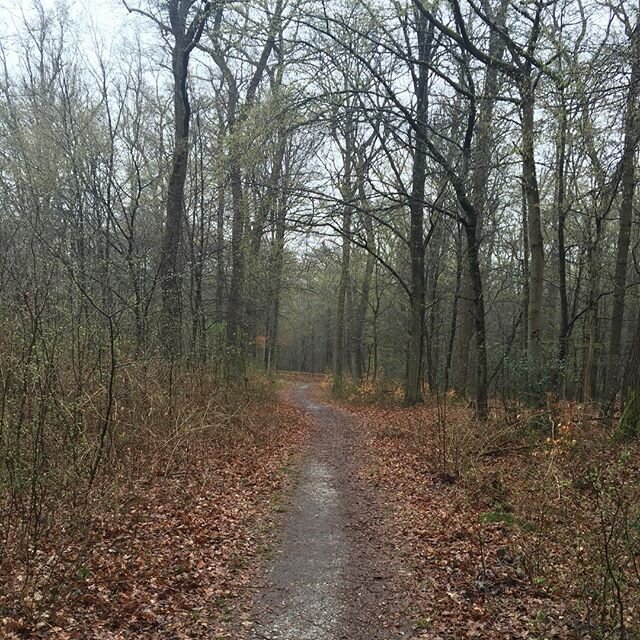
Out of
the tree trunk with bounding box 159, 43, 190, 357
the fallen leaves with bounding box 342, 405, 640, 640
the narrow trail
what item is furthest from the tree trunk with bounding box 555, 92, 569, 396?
the tree trunk with bounding box 159, 43, 190, 357

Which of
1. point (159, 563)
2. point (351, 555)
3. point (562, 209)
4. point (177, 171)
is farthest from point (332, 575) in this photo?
point (562, 209)

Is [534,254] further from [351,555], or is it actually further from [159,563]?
[159,563]

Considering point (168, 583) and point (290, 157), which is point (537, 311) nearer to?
point (168, 583)

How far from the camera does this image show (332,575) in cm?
488

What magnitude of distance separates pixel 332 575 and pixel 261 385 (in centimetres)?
1203

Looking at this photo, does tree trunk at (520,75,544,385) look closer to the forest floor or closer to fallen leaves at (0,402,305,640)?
the forest floor

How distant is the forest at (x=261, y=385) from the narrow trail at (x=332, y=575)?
6 cm

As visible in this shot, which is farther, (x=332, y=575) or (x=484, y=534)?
(x=484, y=534)

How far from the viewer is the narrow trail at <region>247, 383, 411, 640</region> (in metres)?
4.01

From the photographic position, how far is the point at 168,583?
4.57 metres

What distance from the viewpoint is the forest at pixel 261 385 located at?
4.38 meters

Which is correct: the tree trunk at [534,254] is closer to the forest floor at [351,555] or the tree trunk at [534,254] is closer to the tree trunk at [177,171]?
the forest floor at [351,555]

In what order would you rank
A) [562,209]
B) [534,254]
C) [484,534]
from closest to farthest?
1. [484,534]
2. [534,254]
3. [562,209]

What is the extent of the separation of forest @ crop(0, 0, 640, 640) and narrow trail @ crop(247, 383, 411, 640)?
64mm
